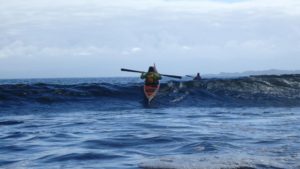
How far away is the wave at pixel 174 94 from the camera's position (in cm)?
2831

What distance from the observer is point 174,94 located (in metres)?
31.8

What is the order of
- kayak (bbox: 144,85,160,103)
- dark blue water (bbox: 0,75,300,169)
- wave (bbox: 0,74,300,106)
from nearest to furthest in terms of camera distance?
1. dark blue water (bbox: 0,75,300,169)
2. kayak (bbox: 144,85,160,103)
3. wave (bbox: 0,74,300,106)

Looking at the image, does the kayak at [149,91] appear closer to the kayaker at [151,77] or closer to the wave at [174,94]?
the kayaker at [151,77]

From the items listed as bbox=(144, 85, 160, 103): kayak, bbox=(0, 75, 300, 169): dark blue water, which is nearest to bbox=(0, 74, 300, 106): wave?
bbox=(144, 85, 160, 103): kayak

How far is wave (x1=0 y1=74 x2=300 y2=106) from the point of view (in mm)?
28306

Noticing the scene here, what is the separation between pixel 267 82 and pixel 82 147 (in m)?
30.8

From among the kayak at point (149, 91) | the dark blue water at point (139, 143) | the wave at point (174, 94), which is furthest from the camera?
the wave at point (174, 94)

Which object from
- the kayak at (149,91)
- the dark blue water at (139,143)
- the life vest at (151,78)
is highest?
the life vest at (151,78)

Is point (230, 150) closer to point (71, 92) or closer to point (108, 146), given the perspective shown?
point (108, 146)

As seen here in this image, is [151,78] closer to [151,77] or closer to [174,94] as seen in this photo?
[151,77]

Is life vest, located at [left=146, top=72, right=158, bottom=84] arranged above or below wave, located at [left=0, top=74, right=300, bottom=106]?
above

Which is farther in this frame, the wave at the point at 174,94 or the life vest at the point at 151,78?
the wave at the point at 174,94

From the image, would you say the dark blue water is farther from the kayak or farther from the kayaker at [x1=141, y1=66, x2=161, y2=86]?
the kayaker at [x1=141, y1=66, x2=161, y2=86]

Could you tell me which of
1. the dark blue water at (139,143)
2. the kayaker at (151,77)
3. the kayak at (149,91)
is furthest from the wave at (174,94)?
the dark blue water at (139,143)
